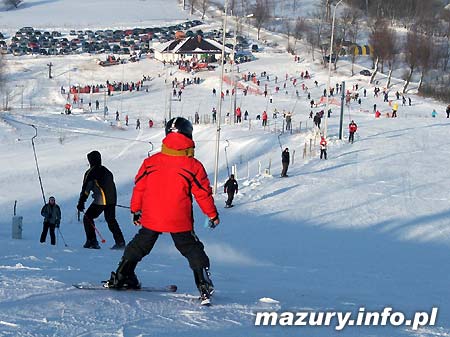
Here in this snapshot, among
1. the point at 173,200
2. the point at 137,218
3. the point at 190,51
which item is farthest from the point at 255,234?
the point at 190,51

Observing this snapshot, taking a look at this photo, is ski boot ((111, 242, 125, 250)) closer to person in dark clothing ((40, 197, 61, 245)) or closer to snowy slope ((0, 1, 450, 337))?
snowy slope ((0, 1, 450, 337))

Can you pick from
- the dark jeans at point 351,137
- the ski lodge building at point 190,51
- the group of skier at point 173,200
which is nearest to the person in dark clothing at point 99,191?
the group of skier at point 173,200

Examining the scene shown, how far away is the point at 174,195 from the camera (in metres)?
5.88

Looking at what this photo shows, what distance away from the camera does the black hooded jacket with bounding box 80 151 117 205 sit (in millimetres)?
9812

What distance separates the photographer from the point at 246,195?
2164 cm

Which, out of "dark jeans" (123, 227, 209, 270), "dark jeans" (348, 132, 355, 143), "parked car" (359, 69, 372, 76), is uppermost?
"dark jeans" (123, 227, 209, 270)

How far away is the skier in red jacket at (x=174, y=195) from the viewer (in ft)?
19.0

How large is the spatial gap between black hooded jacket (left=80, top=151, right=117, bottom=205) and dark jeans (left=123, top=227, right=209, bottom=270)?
3.67 meters

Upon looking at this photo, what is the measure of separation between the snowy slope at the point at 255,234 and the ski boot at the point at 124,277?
0.18m

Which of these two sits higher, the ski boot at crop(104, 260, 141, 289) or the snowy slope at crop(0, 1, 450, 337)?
the ski boot at crop(104, 260, 141, 289)

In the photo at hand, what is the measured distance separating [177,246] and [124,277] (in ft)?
2.00

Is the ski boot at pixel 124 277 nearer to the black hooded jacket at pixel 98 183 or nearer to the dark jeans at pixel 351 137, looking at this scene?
the black hooded jacket at pixel 98 183

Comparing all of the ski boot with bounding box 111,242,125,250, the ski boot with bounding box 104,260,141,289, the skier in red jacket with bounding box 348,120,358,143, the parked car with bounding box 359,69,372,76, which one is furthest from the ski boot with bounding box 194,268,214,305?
the parked car with bounding box 359,69,372,76

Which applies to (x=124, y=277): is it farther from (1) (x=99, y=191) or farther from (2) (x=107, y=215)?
(2) (x=107, y=215)
